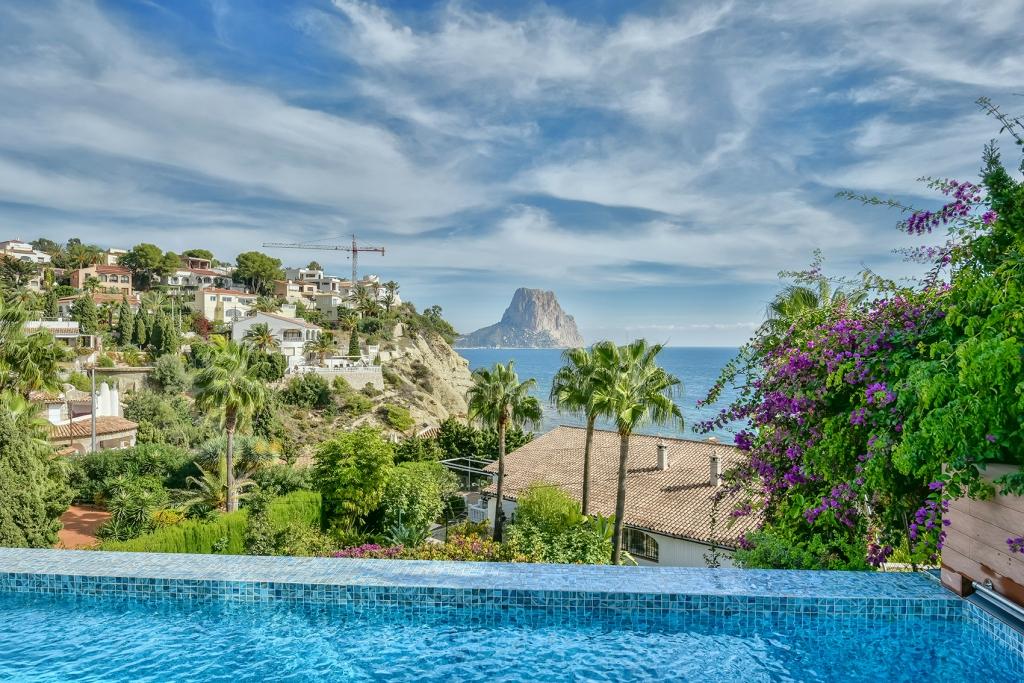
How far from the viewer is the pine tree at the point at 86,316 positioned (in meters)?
53.8

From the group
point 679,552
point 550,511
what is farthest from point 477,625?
point 679,552

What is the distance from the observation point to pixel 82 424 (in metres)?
30.9

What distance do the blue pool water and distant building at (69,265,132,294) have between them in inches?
3222

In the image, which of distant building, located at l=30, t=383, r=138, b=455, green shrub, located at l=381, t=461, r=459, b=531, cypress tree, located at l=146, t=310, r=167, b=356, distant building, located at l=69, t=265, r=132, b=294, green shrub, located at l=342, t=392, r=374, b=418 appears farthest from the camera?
distant building, located at l=69, t=265, r=132, b=294

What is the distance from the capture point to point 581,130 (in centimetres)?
3241

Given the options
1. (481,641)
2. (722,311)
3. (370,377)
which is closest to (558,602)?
(481,641)

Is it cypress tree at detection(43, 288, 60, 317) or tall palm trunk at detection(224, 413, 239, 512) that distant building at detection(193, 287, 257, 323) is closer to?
cypress tree at detection(43, 288, 60, 317)

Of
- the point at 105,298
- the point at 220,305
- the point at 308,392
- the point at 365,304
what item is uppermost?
the point at 365,304

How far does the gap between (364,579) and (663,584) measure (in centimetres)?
276

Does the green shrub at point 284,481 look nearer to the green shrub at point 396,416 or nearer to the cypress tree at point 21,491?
the cypress tree at point 21,491

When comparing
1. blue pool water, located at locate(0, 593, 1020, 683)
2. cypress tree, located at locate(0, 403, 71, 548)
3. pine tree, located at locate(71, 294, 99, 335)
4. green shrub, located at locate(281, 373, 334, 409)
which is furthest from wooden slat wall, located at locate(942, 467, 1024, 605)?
pine tree, located at locate(71, 294, 99, 335)

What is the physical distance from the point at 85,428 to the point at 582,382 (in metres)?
26.5

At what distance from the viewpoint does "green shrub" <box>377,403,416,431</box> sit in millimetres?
54000

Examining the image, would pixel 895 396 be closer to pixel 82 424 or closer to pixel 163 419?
pixel 82 424
